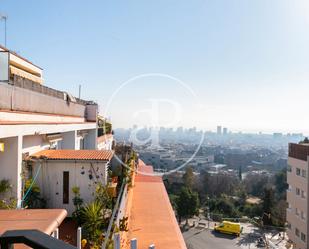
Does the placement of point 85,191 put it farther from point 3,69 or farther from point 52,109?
point 52,109

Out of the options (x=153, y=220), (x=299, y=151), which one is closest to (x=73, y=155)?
(x=153, y=220)

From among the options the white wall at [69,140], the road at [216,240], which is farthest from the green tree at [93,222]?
the road at [216,240]

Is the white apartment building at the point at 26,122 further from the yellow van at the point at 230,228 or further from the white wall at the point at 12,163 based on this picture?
the yellow van at the point at 230,228

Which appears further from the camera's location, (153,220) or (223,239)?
(223,239)

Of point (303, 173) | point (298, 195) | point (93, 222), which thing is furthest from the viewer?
point (298, 195)

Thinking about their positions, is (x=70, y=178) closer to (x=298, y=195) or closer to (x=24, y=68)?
(x=24, y=68)

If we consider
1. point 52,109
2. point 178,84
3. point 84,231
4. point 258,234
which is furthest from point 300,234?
point 84,231

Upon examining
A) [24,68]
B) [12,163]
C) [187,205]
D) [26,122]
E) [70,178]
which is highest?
[24,68]
